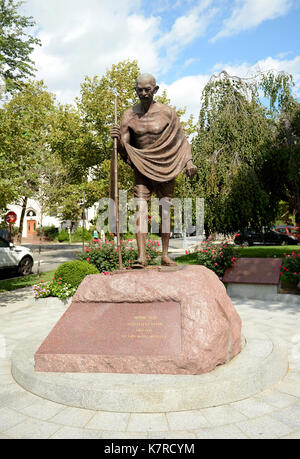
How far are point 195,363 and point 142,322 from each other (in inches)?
27.6

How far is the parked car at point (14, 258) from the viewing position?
12.7 m

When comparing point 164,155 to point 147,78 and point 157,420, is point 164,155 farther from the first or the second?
point 157,420

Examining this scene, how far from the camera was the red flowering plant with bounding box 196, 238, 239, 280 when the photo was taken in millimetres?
9633

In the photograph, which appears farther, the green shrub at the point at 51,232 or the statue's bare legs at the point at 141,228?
the green shrub at the point at 51,232

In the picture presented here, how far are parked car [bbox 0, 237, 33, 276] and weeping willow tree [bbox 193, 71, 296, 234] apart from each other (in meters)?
7.17

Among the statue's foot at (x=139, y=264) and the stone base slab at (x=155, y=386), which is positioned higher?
the statue's foot at (x=139, y=264)

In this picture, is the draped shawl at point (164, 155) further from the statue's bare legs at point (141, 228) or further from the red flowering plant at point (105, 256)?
the red flowering plant at point (105, 256)

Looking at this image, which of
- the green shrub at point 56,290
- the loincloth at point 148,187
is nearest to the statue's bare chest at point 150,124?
the loincloth at point 148,187

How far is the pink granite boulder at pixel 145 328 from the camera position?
3.50 metres

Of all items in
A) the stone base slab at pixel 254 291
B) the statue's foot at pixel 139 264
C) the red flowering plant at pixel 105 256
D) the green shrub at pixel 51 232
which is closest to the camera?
the statue's foot at pixel 139 264

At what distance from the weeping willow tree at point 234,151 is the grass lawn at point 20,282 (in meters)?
6.64

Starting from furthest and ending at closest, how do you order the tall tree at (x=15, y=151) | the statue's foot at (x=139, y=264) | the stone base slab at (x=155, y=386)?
the tall tree at (x=15, y=151), the statue's foot at (x=139, y=264), the stone base slab at (x=155, y=386)

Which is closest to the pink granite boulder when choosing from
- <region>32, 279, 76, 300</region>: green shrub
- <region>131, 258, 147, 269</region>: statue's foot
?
<region>131, 258, 147, 269</region>: statue's foot

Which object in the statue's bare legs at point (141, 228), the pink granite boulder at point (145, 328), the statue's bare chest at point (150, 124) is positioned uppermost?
the statue's bare chest at point (150, 124)
